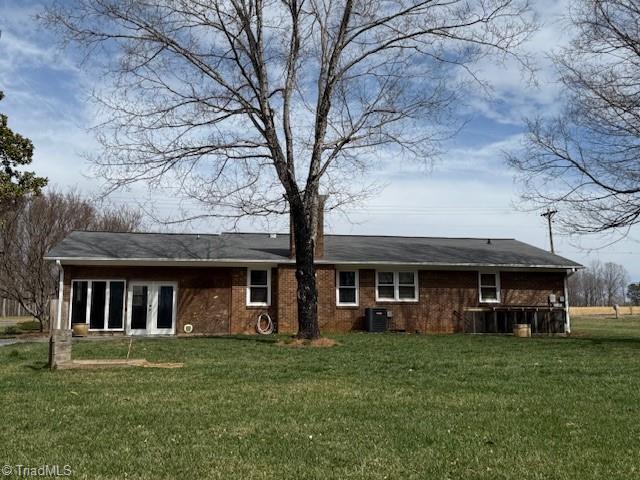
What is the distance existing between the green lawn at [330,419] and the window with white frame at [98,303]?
1044cm

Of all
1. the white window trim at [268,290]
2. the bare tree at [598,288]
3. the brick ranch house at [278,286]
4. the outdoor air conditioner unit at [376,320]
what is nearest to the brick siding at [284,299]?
the brick ranch house at [278,286]

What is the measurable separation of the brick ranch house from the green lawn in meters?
10.5

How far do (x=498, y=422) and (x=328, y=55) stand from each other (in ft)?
41.5

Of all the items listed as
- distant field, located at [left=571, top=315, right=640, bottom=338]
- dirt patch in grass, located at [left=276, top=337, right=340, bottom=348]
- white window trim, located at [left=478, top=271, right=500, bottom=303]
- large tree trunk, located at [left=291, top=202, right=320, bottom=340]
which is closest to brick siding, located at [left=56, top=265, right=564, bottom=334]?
white window trim, located at [left=478, top=271, right=500, bottom=303]

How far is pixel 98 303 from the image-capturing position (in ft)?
73.4

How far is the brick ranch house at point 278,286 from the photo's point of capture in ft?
73.2

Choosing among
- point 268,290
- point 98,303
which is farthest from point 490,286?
point 98,303

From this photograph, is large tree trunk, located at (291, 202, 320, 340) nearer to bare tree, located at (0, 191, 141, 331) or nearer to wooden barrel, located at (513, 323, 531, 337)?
wooden barrel, located at (513, 323, 531, 337)

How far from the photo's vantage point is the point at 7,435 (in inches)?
228

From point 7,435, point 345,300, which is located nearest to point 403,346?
point 345,300

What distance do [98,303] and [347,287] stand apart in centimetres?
950

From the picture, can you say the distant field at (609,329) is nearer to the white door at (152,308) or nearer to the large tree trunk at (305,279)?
the large tree trunk at (305,279)

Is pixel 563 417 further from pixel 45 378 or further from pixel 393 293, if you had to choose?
pixel 393 293

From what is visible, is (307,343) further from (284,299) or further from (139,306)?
(139,306)
